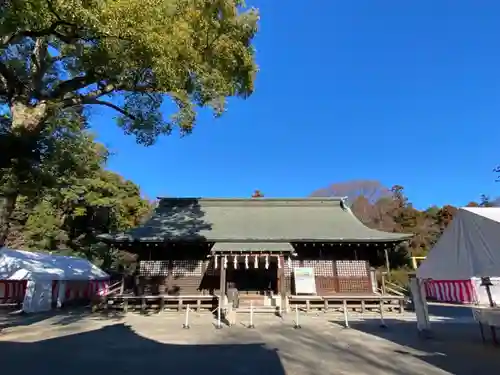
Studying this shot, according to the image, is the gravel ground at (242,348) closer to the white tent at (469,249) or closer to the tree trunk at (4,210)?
the white tent at (469,249)

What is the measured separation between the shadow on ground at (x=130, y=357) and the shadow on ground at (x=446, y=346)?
272cm

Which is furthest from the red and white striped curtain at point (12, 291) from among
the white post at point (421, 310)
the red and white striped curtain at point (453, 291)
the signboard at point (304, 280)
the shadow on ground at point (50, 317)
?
the red and white striped curtain at point (453, 291)

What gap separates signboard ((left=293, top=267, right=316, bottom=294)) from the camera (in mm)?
14117

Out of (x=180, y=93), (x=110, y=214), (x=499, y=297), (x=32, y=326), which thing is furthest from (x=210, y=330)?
(x=110, y=214)

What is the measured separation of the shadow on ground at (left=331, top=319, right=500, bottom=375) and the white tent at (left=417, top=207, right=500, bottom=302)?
142 cm

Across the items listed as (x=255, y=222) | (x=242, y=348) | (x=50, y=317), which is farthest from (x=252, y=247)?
(x=50, y=317)

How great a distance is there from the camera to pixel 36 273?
14148 millimetres

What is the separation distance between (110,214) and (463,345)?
2406 cm

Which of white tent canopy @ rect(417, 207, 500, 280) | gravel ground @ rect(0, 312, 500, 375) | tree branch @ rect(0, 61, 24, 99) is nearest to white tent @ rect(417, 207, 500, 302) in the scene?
white tent canopy @ rect(417, 207, 500, 280)

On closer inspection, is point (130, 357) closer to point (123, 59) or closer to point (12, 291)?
point (123, 59)

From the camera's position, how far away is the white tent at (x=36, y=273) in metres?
13.8

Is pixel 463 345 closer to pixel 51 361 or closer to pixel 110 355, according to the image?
pixel 110 355

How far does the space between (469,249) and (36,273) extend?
16.0 m

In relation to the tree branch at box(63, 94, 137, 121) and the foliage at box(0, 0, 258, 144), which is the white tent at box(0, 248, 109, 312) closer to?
the foliage at box(0, 0, 258, 144)
